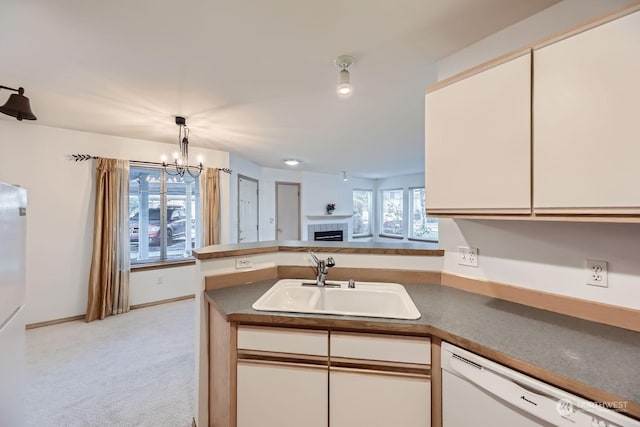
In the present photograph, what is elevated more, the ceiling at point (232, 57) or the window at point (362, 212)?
the ceiling at point (232, 57)

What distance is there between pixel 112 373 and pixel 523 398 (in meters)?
2.97

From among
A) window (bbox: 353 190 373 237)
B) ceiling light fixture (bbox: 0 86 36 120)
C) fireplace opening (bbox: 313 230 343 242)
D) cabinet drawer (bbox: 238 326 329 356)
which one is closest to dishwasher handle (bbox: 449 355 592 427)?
cabinet drawer (bbox: 238 326 329 356)

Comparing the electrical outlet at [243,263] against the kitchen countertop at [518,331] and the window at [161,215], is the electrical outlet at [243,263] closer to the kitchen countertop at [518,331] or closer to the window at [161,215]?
the kitchen countertop at [518,331]

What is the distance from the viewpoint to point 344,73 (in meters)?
1.71

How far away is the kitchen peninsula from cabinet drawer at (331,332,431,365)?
0.9 inches

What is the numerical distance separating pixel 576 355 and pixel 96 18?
2640mm

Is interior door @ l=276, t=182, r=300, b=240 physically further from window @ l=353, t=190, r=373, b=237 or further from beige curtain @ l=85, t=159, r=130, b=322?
beige curtain @ l=85, t=159, r=130, b=322

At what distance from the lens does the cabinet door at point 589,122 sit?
0.89m

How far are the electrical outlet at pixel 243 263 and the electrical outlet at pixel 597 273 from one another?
1.84 meters

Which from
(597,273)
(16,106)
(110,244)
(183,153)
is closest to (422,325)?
(597,273)

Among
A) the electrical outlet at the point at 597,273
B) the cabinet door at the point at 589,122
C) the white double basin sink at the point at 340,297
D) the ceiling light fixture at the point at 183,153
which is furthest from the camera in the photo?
the ceiling light fixture at the point at 183,153

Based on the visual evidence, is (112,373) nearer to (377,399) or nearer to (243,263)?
(243,263)

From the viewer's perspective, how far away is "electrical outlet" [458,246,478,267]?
1.61 m

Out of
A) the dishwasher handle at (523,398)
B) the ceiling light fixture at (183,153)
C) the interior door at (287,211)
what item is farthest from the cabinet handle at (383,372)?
the interior door at (287,211)
